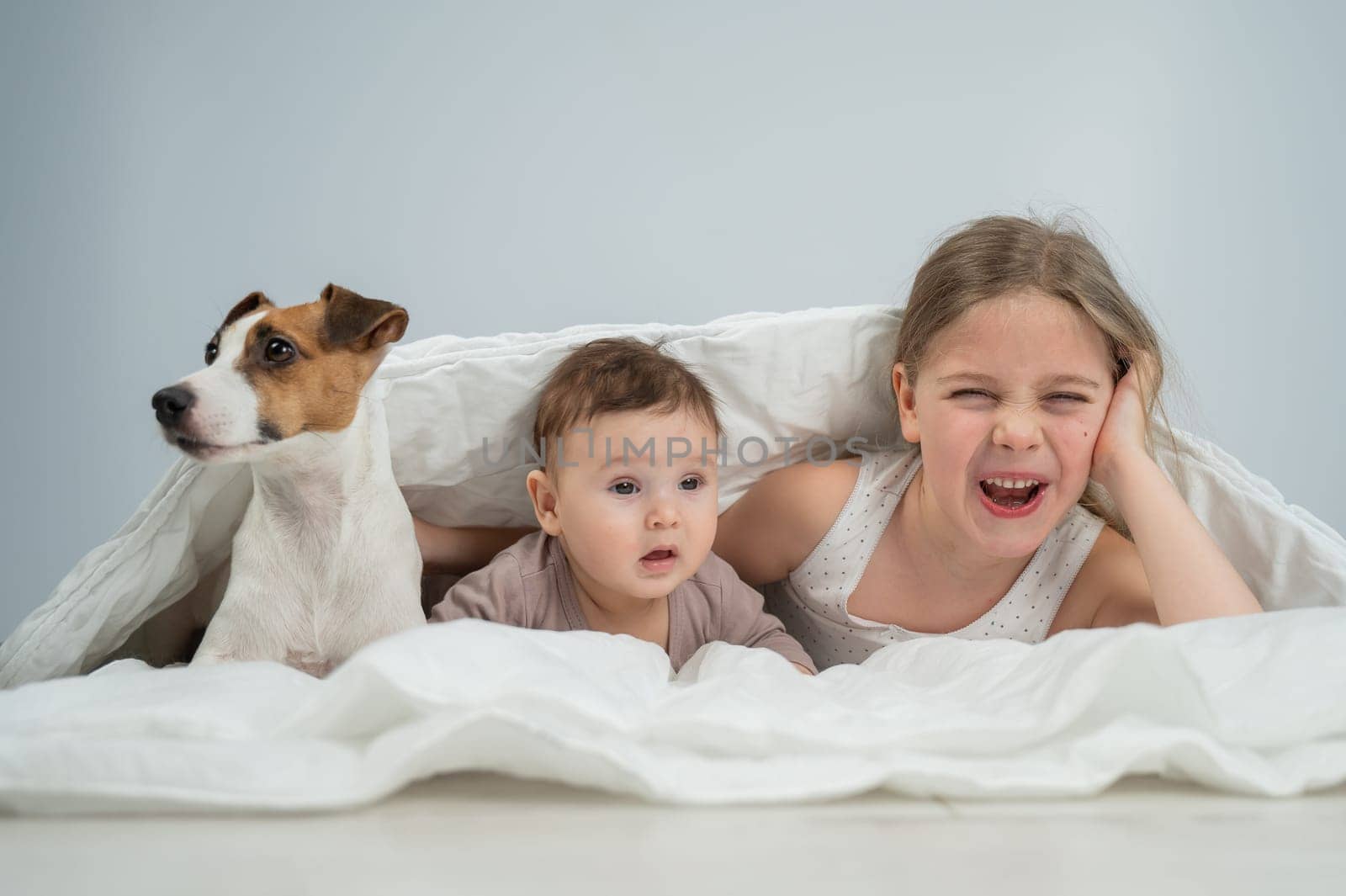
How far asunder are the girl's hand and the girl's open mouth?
0.08m

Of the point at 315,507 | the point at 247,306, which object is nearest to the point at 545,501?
the point at 315,507

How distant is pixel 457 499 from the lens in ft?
4.83

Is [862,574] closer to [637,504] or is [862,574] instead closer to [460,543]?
[637,504]

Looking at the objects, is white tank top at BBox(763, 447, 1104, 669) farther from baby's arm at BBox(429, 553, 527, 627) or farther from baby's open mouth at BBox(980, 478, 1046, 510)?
baby's arm at BBox(429, 553, 527, 627)

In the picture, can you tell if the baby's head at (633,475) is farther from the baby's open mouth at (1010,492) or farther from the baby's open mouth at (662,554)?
the baby's open mouth at (1010,492)

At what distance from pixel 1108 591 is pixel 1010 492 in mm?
188

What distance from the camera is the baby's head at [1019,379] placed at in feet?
4.25

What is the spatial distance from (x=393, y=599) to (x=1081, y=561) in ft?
2.90

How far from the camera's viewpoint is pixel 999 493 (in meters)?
1.37

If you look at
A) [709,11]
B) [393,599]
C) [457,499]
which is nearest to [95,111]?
[709,11]

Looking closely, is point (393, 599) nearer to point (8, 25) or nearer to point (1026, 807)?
point (1026, 807)

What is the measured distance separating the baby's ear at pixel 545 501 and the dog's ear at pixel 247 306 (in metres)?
0.36

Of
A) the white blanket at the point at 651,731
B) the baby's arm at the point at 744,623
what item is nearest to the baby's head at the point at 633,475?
the baby's arm at the point at 744,623

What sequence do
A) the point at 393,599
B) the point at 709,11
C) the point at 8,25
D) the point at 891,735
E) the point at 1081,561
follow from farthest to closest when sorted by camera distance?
the point at 709,11 → the point at 8,25 → the point at 1081,561 → the point at 393,599 → the point at 891,735
